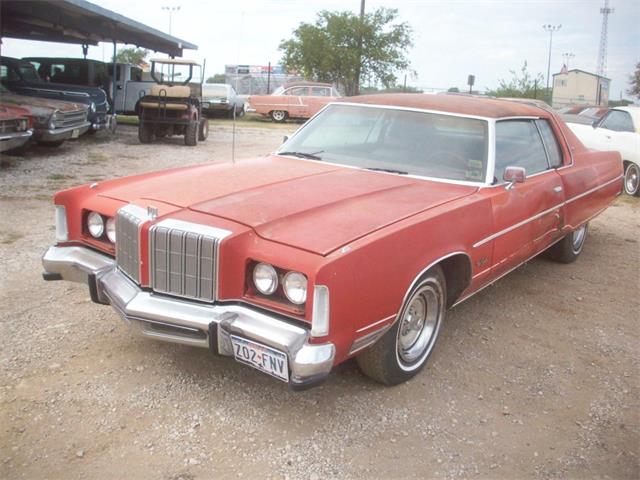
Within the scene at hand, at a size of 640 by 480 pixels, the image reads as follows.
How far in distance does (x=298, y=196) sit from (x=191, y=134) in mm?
10478

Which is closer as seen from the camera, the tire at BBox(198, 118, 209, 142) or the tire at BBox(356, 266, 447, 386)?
the tire at BBox(356, 266, 447, 386)

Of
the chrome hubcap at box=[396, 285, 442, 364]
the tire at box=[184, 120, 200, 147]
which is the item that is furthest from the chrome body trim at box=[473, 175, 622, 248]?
the tire at box=[184, 120, 200, 147]

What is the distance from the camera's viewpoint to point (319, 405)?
298cm

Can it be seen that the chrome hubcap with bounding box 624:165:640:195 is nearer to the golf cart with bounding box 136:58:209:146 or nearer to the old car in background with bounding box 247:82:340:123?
the golf cart with bounding box 136:58:209:146

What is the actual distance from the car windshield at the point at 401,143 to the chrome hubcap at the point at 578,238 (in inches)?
88.2

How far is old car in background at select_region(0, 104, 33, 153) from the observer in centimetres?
823

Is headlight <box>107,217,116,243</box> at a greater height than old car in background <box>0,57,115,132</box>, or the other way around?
old car in background <box>0,57,115,132</box>

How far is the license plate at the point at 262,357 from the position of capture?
8.11ft

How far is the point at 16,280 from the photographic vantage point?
174 inches

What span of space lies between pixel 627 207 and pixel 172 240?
816 centimetres

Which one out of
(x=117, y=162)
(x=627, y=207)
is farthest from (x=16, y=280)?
(x=627, y=207)

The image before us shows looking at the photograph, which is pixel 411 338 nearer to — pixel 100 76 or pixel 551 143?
pixel 551 143

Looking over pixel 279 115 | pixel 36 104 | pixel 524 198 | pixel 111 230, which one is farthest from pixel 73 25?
pixel 524 198

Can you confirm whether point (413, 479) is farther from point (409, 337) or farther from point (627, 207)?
point (627, 207)
